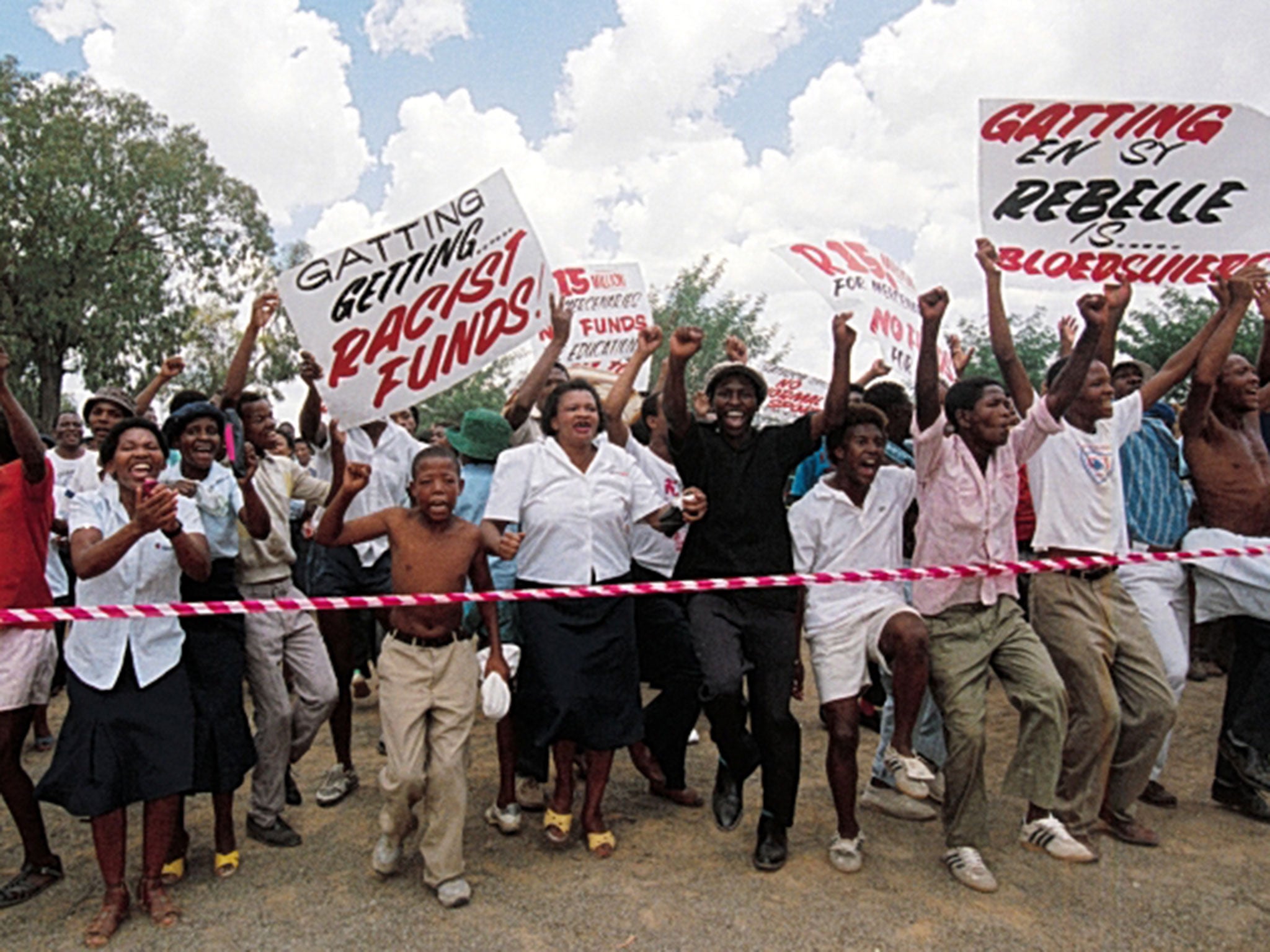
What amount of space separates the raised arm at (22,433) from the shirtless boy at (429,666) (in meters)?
1.11

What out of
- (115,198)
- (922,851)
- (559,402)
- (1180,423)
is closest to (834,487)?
(559,402)

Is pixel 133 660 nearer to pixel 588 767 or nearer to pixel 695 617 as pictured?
pixel 588 767

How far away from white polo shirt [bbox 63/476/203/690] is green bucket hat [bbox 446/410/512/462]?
1746mm

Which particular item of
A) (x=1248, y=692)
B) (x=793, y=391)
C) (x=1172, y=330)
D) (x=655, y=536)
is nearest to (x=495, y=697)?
(x=655, y=536)

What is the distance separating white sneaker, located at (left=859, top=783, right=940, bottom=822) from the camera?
4.54 metres

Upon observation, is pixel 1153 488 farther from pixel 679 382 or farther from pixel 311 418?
pixel 311 418

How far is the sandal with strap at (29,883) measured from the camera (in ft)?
12.1

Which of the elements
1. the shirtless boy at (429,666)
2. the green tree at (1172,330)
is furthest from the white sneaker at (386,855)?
the green tree at (1172,330)

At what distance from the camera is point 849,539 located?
421 centimetres

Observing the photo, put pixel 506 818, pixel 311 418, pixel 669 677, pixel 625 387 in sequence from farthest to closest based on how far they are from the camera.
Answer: pixel 311 418 < pixel 669 677 < pixel 625 387 < pixel 506 818

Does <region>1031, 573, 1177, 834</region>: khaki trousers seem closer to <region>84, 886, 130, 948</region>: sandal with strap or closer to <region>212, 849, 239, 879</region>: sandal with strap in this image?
<region>212, 849, 239, 879</region>: sandal with strap

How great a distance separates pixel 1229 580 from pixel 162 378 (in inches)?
218

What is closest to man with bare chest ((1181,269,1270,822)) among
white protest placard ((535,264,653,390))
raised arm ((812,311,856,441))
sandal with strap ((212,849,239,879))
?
→ raised arm ((812,311,856,441))

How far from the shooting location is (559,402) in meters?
4.36
